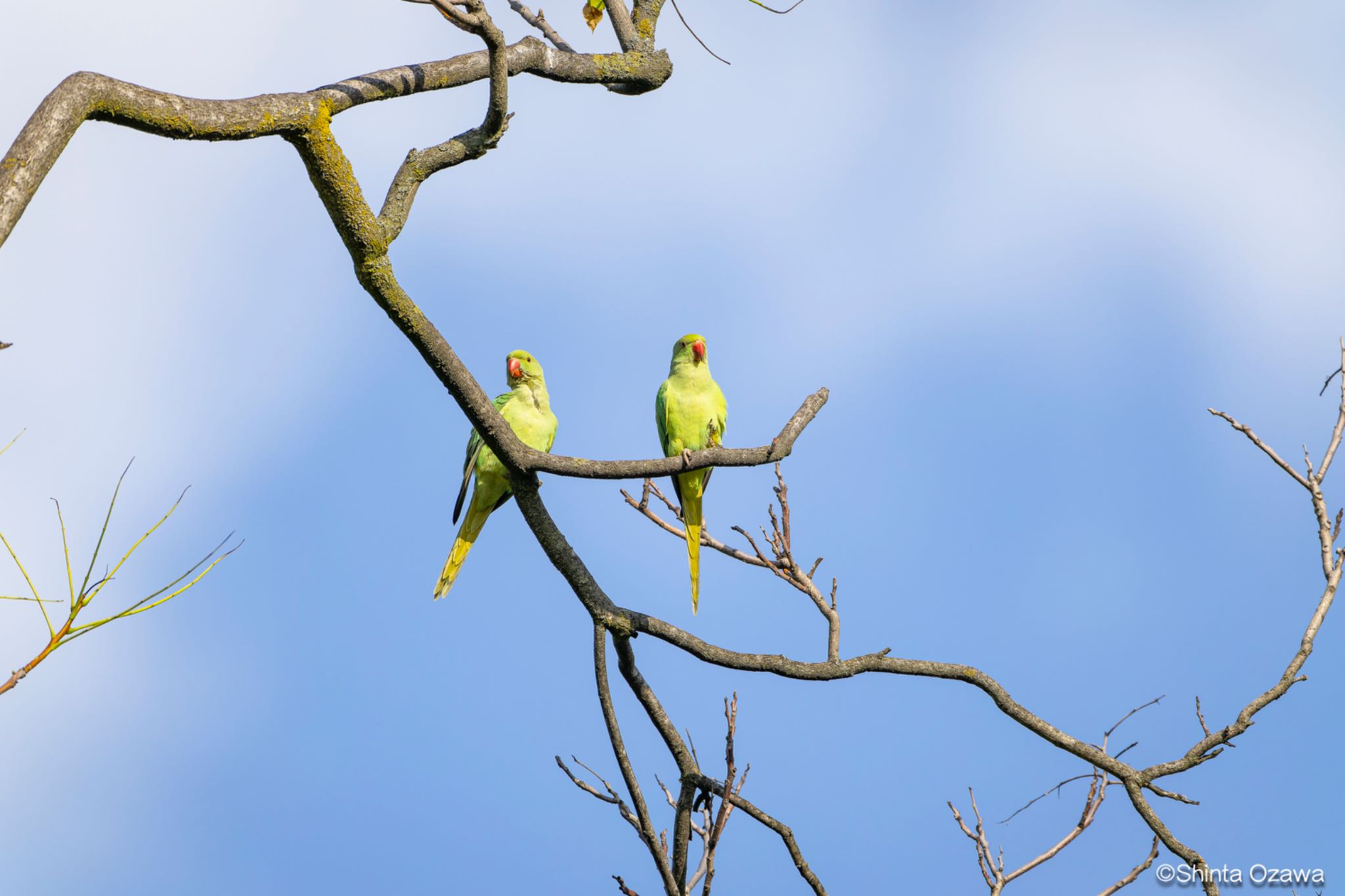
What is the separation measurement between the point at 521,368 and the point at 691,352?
1212 millimetres

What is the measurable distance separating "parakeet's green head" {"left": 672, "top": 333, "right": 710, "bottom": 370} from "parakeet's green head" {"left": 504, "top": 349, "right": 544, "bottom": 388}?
997 millimetres

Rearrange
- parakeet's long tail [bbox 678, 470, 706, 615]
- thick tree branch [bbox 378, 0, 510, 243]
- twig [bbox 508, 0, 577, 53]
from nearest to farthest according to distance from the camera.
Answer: thick tree branch [bbox 378, 0, 510, 243] < twig [bbox 508, 0, 577, 53] < parakeet's long tail [bbox 678, 470, 706, 615]

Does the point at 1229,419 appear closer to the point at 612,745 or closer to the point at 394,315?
the point at 612,745

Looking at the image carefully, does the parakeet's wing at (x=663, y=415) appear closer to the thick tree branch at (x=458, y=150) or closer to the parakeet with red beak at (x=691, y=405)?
the parakeet with red beak at (x=691, y=405)

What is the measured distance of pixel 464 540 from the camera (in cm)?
685

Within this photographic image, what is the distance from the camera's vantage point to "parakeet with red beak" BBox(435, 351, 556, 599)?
679 cm

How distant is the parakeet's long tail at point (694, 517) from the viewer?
20.5 ft

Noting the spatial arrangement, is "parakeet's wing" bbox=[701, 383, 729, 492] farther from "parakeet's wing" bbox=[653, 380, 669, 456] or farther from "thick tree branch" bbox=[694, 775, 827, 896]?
"thick tree branch" bbox=[694, 775, 827, 896]

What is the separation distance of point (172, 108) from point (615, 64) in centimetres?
236

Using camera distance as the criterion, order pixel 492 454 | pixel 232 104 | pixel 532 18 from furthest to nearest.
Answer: pixel 492 454 < pixel 532 18 < pixel 232 104

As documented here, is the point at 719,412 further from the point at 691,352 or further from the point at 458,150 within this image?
the point at 458,150

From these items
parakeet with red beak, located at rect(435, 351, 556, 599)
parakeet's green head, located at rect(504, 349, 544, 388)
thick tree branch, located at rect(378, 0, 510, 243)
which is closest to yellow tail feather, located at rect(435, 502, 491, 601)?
parakeet with red beak, located at rect(435, 351, 556, 599)

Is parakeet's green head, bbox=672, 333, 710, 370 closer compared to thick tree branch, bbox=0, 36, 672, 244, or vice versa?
thick tree branch, bbox=0, 36, 672, 244

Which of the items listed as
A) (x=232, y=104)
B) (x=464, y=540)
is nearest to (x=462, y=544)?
(x=464, y=540)
